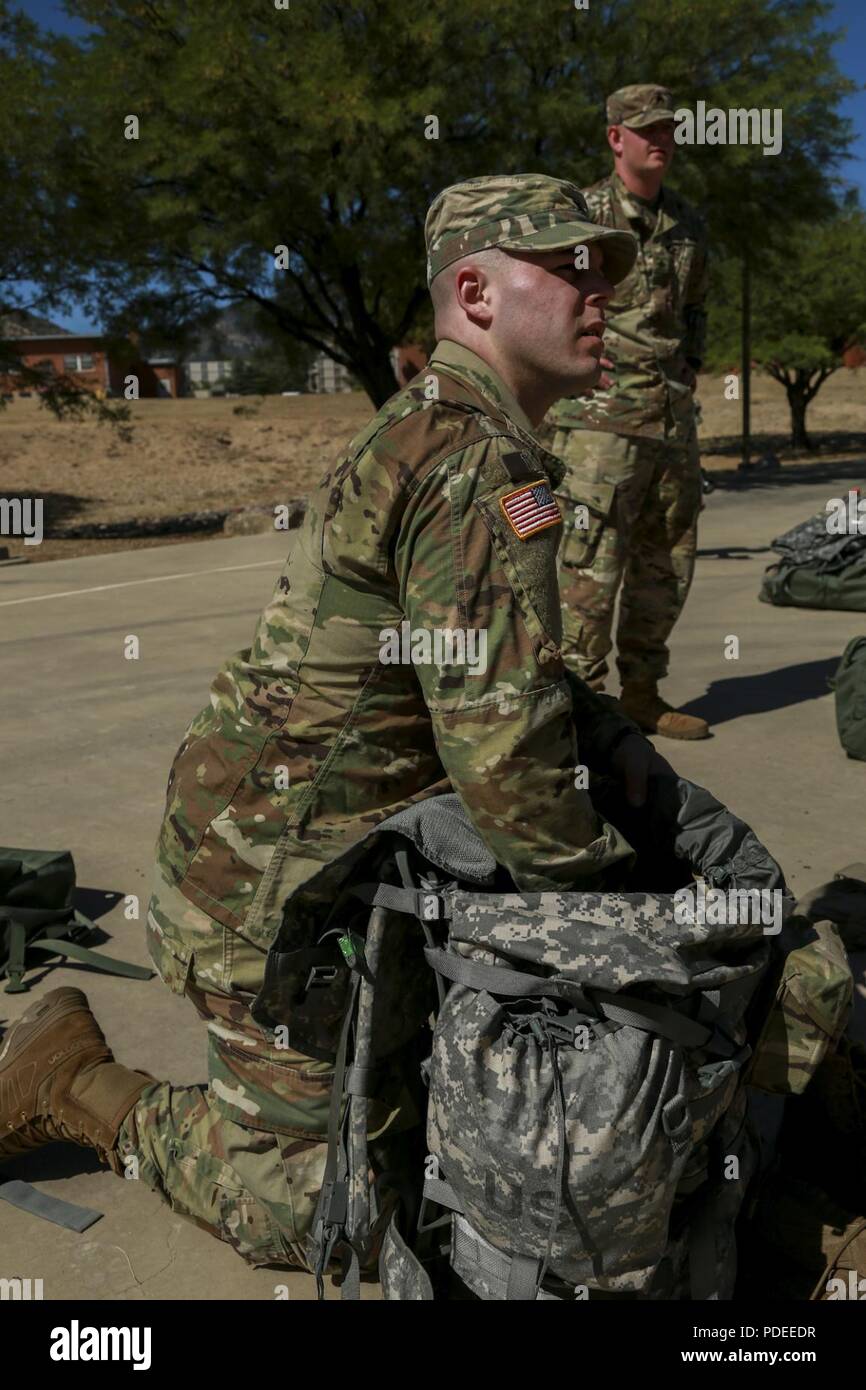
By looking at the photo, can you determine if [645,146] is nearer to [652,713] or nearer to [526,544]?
[652,713]

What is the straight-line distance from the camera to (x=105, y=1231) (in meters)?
2.44

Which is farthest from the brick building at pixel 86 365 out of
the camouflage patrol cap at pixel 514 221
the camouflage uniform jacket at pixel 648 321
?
the camouflage patrol cap at pixel 514 221

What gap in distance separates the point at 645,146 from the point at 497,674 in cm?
346

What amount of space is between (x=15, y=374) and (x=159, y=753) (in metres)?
14.0

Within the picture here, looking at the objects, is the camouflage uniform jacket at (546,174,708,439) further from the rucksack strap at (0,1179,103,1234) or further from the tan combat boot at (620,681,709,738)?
the rucksack strap at (0,1179,103,1234)

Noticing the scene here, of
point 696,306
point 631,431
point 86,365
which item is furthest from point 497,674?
point 86,365

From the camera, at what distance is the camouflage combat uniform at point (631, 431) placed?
16.2 feet

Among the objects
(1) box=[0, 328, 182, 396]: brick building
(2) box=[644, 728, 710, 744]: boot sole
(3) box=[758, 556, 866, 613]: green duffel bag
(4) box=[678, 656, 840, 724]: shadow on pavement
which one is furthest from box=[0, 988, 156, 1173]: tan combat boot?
(1) box=[0, 328, 182, 396]: brick building

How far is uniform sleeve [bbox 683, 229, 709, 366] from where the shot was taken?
5121 mm

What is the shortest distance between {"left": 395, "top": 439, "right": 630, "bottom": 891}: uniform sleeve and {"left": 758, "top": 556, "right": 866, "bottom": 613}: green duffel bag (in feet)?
20.7

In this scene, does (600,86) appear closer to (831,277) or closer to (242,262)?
(242,262)

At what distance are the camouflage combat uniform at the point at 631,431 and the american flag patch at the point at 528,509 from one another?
2894 millimetres

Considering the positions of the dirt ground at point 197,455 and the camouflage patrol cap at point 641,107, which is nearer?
the camouflage patrol cap at point 641,107

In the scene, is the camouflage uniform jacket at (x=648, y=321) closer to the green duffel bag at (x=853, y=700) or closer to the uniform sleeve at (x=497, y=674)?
the green duffel bag at (x=853, y=700)
